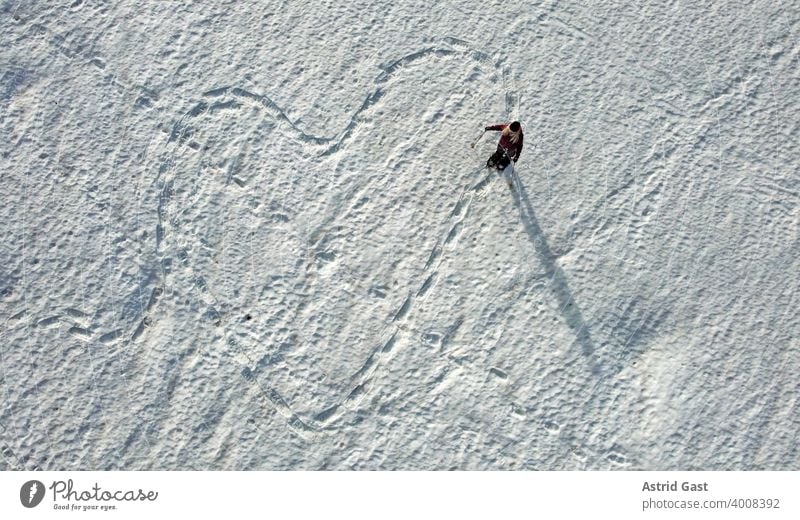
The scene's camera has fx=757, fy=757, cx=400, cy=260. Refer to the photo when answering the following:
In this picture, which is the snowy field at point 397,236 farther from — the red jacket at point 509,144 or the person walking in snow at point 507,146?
the red jacket at point 509,144

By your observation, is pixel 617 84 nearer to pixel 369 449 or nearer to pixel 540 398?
pixel 540 398

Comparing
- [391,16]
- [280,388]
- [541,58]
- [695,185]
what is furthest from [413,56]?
[280,388]

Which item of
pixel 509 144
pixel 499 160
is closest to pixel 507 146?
pixel 509 144

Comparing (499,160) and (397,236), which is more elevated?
(499,160)

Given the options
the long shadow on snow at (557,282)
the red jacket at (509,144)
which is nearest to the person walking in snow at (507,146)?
the red jacket at (509,144)

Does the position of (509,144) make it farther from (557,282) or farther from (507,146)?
(557,282)

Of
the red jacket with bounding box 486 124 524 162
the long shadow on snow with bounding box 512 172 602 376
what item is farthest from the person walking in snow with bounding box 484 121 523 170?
the long shadow on snow with bounding box 512 172 602 376
